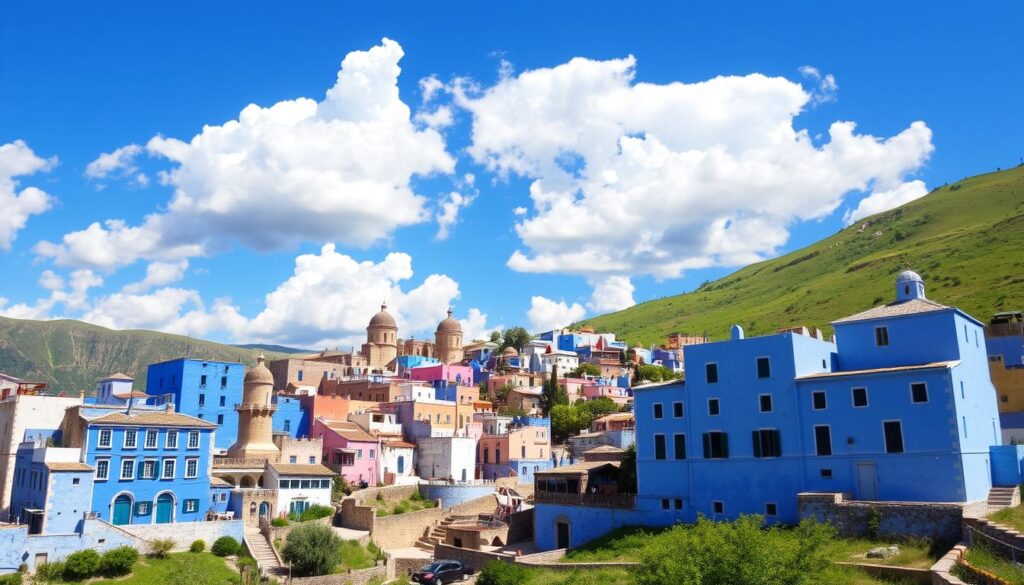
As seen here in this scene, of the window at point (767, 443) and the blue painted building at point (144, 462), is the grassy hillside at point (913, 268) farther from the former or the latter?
the blue painted building at point (144, 462)

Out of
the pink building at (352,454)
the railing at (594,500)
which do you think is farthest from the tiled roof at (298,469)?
the railing at (594,500)

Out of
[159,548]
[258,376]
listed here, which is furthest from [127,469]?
[258,376]

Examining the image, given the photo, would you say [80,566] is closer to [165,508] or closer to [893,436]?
[165,508]

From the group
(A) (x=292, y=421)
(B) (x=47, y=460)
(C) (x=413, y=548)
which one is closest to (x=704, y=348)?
(C) (x=413, y=548)

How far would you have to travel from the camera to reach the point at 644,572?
2319cm

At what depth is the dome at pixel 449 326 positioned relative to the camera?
11350 centimetres

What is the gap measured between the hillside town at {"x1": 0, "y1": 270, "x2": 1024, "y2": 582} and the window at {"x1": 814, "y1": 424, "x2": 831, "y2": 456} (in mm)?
109

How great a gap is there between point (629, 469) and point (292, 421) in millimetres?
32650

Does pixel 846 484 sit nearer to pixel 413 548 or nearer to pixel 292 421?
pixel 413 548

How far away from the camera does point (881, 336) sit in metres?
35.5

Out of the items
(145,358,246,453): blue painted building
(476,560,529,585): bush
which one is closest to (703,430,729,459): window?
(476,560,529,585): bush

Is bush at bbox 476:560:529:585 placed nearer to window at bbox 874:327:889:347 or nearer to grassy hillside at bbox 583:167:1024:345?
window at bbox 874:327:889:347

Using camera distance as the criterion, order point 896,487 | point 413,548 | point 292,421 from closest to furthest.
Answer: point 896,487 → point 413,548 → point 292,421

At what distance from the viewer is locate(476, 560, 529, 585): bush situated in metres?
33.4
